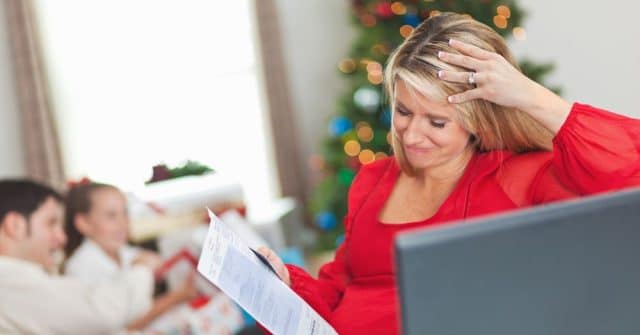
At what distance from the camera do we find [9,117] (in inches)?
175

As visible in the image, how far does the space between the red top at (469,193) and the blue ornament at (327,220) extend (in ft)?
9.09

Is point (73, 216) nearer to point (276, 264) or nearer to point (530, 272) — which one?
point (276, 264)

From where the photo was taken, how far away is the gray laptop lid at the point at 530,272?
68 cm

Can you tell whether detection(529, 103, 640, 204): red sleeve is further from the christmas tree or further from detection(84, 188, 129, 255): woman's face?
the christmas tree

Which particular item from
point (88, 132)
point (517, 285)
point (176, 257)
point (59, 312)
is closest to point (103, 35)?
point (88, 132)

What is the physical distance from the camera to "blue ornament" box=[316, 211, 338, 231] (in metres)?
4.30

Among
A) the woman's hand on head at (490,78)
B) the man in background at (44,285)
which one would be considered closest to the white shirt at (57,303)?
the man in background at (44,285)

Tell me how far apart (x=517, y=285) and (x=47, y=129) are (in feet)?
13.3

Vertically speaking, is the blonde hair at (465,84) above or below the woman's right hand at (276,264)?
above

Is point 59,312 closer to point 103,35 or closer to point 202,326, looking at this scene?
point 202,326

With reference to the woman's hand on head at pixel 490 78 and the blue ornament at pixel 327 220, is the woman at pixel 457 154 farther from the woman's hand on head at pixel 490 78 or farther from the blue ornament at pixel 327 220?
the blue ornament at pixel 327 220

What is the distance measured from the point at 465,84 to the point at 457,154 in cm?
15

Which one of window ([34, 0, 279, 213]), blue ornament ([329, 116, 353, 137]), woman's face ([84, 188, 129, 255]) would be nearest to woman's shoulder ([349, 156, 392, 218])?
woman's face ([84, 188, 129, 255])

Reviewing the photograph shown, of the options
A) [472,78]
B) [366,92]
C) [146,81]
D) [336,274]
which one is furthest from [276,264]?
[146,81]
